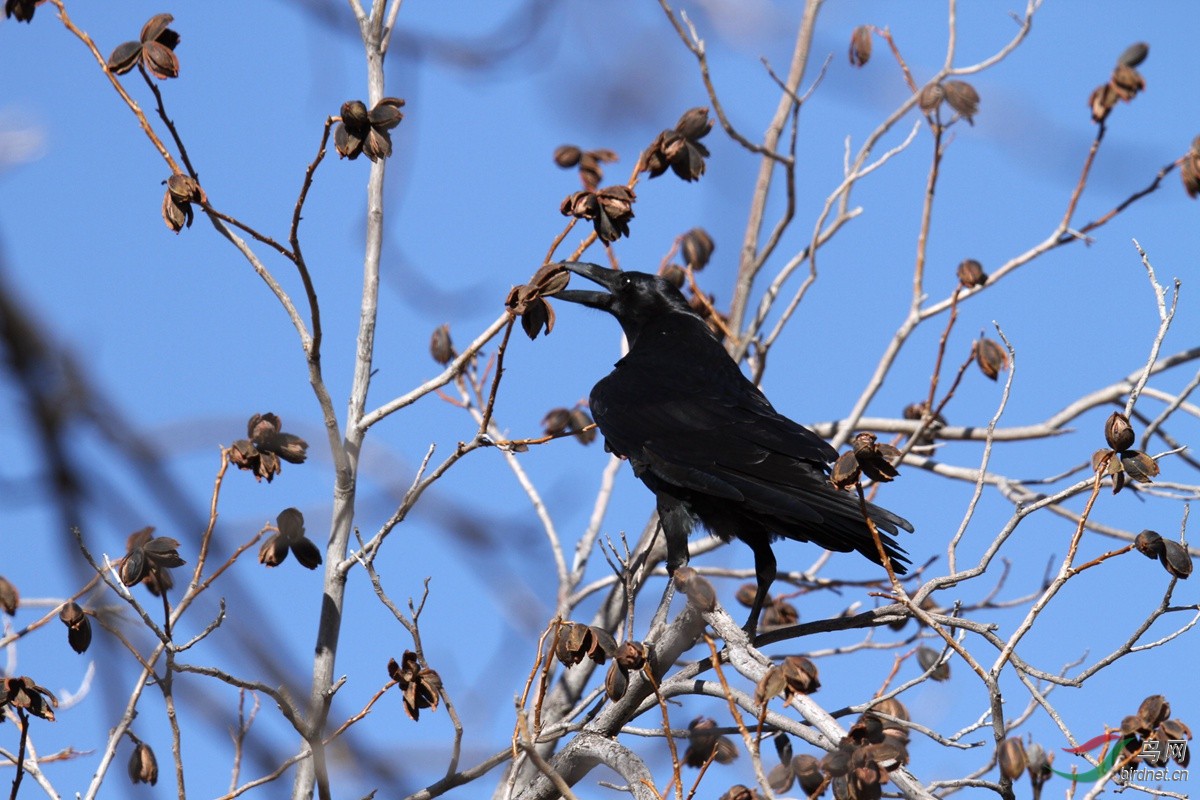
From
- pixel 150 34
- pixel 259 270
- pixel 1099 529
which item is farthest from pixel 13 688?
pixel 1099 529

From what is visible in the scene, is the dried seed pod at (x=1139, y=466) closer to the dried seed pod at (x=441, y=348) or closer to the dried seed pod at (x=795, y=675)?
the dried seed pod at (x=795, y=675)

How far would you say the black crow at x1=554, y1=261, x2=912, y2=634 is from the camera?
406cm

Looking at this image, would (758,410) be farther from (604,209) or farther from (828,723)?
(828,723)

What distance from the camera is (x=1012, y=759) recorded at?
278 centimetres

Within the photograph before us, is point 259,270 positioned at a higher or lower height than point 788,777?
higher

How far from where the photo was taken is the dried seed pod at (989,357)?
543 centimetres

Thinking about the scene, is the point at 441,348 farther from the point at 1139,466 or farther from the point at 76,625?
the point at 1139,466

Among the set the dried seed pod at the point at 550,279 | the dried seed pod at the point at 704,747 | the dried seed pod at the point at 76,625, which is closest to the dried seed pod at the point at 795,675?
the dried seed pod at the point at 704,747

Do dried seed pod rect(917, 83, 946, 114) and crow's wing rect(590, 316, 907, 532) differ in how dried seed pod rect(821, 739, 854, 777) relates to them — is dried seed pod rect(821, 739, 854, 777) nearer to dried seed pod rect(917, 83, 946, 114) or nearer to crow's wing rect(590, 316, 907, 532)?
crow's wing rect(590, 316, 907, 532)

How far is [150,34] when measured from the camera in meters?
3.67

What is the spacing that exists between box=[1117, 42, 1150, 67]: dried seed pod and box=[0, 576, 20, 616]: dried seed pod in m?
4.78

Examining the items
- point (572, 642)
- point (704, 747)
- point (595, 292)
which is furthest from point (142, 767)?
point (595, 292)

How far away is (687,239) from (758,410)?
143 cm

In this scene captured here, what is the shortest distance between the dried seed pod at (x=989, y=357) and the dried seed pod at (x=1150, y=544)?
94.7 inches
